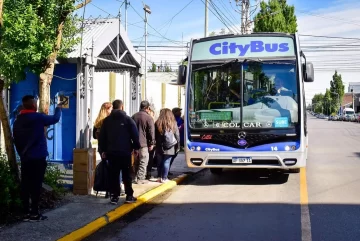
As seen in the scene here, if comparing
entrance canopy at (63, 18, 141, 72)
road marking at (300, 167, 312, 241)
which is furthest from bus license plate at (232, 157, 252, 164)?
entrance canopy at (63, 18, 141, 72)

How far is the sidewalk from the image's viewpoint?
5.86 m

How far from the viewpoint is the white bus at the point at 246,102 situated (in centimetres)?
984

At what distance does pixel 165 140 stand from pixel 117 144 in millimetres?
2740

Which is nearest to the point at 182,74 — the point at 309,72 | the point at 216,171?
the point at 309,72

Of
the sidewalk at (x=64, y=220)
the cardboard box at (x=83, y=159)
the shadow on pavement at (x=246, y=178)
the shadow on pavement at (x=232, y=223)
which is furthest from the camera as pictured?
the shadow on pavement at (x=246, y=178)

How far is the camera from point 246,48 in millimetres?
10438

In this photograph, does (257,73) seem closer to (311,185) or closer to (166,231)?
(311,185)

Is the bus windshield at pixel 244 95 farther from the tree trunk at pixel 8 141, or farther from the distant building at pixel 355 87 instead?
the distant building at pixel 355 87

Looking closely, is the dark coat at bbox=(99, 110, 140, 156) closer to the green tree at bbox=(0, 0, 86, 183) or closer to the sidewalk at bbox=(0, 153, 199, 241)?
the sidewalk at bbox=(0, 153, 199, 241)

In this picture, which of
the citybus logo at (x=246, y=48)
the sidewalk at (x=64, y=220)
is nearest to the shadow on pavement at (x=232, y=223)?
the sidewalk at (x=64, y=220)

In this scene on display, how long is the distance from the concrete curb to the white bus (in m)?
1.06

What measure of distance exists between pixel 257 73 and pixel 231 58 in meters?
0.70

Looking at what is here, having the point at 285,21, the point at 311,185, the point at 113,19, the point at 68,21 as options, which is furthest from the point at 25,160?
the point at 285,21

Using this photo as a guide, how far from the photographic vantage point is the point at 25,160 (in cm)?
648
